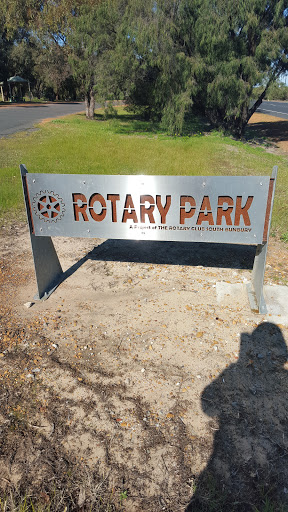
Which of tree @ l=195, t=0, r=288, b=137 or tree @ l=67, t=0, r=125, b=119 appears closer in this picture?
tree @ l=195, t=0, r=288, b=137

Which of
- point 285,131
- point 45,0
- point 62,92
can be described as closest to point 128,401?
point 285,131

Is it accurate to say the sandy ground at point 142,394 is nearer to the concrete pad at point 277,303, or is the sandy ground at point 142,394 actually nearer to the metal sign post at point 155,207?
the concrete pad at point 277,303

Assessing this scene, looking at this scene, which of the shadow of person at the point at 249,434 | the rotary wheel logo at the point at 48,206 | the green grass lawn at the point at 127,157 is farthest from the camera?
the green grass lawn at the point at 127,157

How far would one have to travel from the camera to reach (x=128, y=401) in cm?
278

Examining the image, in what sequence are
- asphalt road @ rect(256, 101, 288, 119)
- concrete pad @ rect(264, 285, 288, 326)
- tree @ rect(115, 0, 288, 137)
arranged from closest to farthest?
concrete pad @ rect(264, 285, 288, 326) < tree @ rect(115, 0, 288, 137) < asphalt road @ rect(256, 101, 288, 119)

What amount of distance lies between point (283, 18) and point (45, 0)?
17.2 metres

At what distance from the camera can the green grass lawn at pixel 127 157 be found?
9078mm

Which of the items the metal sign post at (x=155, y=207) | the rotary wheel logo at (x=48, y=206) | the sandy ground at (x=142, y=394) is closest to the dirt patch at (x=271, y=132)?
the metal sign post at (x=155, y=207)

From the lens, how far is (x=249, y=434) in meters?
2.50

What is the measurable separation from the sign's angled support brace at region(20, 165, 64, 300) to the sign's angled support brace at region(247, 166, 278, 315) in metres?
2.38

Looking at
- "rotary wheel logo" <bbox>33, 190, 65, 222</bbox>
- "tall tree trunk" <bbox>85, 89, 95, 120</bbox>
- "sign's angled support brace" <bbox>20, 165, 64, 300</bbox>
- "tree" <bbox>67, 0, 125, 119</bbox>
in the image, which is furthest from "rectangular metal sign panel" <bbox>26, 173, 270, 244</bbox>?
"tall tree trunk" <bbox>85, 89, 95, 120</bbox>

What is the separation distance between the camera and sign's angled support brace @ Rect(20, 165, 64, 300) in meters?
4.06

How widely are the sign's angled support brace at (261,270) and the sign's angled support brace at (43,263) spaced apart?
2.38 metres

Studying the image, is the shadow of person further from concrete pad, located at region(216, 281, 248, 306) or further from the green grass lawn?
the green grass lawn
